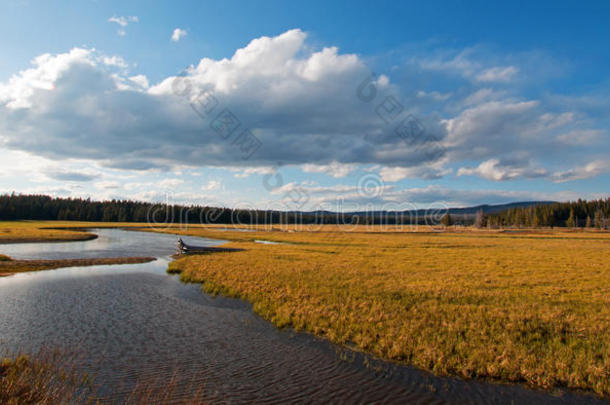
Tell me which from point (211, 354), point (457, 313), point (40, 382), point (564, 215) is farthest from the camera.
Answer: point (564, 215)

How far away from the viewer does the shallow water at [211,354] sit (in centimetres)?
955

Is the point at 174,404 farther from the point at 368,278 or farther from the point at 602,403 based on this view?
the point at 368,278

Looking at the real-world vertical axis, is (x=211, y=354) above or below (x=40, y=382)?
below

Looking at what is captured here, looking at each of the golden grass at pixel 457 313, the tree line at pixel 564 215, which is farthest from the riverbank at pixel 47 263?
the tree line at pixel 564 215

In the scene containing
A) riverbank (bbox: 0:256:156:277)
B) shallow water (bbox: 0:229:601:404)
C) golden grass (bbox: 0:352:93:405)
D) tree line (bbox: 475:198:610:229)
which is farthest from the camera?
tree line (bbox: 475:198:610:229)

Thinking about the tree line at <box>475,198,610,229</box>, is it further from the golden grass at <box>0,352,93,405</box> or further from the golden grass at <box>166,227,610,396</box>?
the golden grass at <box>0,352,93,405</box>

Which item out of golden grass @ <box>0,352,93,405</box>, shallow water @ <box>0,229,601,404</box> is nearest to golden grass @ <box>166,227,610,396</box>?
shallow water @ <box>0,229,601,404</box>

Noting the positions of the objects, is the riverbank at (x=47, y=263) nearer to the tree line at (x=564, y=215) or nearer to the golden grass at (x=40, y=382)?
the golden grass at (x=40, y=382)

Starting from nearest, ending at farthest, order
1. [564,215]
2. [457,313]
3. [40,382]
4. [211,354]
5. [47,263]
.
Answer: [40,382], [211,354], [457,313], [47,263], [564,215]

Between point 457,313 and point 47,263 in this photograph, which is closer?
point 457,313

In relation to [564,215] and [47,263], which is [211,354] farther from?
[564,215]

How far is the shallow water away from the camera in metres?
9.55

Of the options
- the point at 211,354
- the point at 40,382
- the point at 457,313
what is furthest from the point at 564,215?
the point at 40,382

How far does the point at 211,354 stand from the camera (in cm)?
1227
